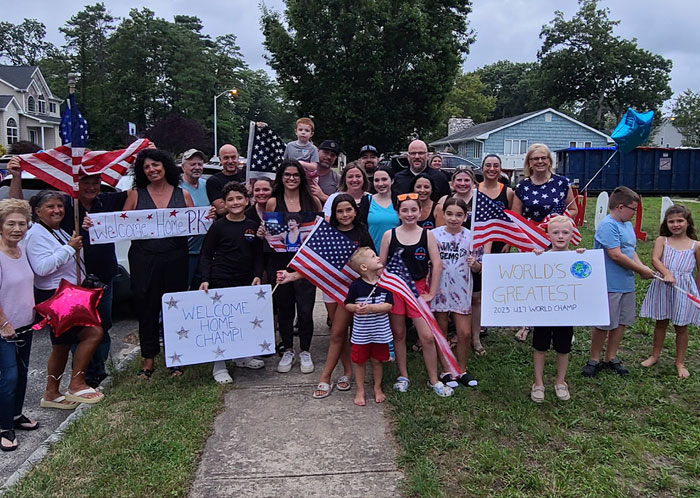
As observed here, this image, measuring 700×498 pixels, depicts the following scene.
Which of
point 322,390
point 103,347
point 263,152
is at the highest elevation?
point 263,152

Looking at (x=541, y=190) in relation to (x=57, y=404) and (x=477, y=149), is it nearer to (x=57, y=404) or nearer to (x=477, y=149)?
(x=57, y=404)

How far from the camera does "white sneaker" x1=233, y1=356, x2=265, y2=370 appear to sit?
5.20m

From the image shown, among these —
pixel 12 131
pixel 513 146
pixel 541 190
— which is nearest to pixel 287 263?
pixel 541 190

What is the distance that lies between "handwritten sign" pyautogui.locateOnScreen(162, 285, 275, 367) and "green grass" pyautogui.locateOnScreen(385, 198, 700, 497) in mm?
1259

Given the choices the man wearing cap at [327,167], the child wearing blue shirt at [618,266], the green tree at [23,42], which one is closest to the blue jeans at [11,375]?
the man wearing cap at [327,167]

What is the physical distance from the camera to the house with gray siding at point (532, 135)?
120 feet

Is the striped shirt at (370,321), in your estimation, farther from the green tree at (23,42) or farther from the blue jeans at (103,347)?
the green tree at (23,42)

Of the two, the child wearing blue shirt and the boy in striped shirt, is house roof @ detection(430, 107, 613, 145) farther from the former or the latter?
the boy in striped shirt

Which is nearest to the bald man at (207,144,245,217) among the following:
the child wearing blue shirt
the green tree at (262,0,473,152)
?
the child wearing blue shirt

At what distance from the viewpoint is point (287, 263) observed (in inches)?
202

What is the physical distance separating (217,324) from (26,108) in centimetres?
5472

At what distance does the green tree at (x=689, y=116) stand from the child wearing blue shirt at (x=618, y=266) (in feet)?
170

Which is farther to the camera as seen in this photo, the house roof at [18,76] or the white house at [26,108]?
the house roof at [18,76]

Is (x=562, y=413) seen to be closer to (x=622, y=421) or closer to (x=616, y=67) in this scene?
(x=622, y=421)
